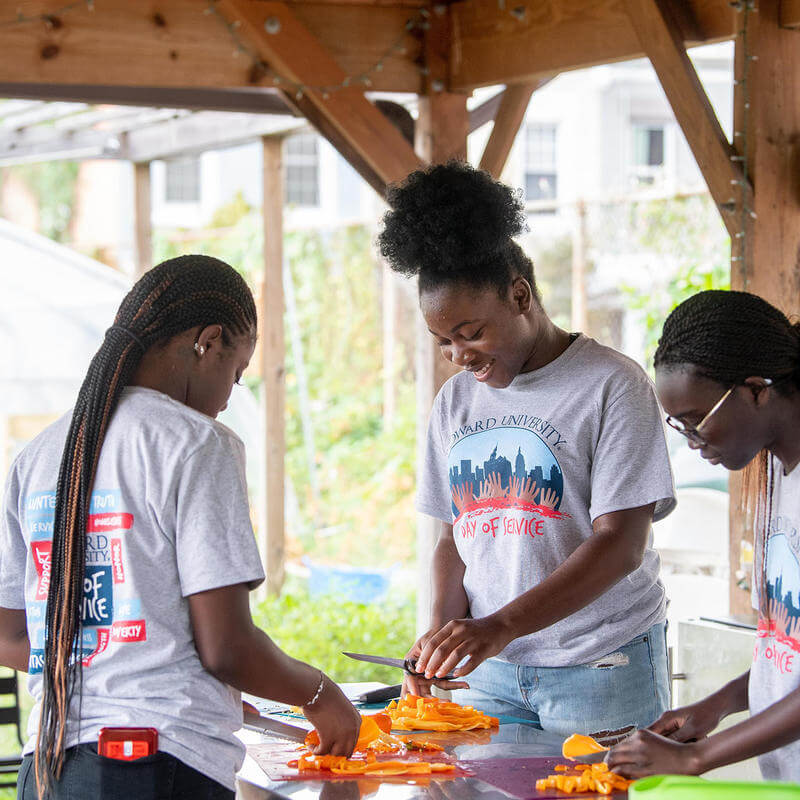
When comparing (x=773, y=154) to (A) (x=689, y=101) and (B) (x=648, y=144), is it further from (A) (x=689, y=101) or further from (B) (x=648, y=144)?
(B) (x=648, y=144)

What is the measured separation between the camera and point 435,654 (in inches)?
89.6

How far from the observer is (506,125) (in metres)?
4.79

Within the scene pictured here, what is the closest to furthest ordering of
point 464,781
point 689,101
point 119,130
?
1. point 464,781
2. point 689,101
3. point 119,130

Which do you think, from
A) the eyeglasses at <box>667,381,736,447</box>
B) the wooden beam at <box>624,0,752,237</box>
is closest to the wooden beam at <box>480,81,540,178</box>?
the wooden beam at <box>624,0,752,237</box>

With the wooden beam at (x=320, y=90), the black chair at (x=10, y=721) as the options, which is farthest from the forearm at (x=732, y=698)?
the wooden beam at (x=320, y=90)

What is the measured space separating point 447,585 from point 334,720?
0.72 m

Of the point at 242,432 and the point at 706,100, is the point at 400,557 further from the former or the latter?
the point at 706,100

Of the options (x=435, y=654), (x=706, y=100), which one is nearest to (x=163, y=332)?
(x=435, y=654)

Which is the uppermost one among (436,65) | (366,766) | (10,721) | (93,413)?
(436,65)

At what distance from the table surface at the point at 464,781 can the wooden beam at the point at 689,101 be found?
2.07m

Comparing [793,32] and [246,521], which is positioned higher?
[793,32]

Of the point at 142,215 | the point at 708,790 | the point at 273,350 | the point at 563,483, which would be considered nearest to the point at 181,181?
the point at 142,215

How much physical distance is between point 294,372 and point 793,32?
Result: 8116 mm

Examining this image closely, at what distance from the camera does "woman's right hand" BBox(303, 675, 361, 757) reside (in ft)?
6.51
